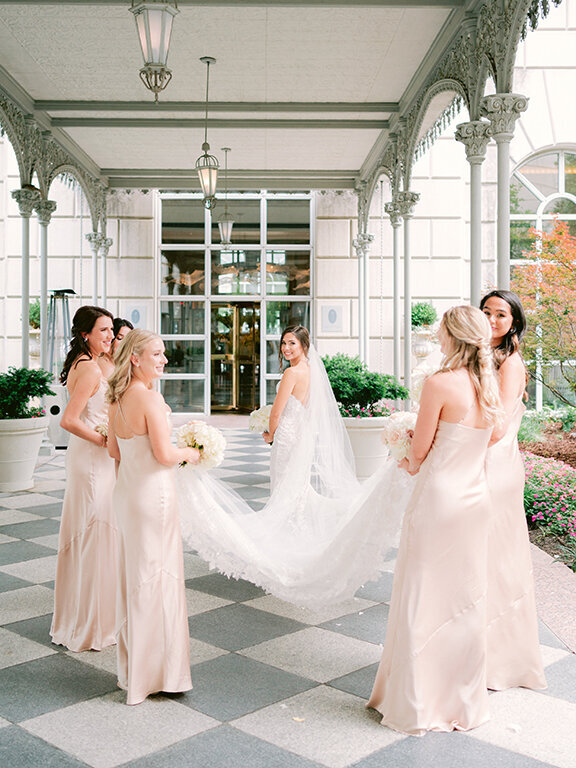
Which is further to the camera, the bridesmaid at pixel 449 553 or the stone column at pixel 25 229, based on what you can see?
the stone column at pixel 25 229

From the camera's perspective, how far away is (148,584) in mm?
3682

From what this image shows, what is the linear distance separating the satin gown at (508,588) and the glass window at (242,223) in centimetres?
1575

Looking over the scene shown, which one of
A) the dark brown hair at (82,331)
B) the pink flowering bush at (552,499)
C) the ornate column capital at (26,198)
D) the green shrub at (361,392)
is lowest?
the pink flowering bush at (552,499)

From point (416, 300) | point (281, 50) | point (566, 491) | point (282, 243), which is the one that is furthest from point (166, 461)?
point (282, 243)

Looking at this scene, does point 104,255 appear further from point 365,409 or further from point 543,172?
point 543,172

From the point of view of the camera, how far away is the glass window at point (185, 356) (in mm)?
18984

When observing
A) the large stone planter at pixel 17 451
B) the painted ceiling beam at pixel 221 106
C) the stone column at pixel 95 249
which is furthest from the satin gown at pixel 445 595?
the stone column at pixel 95 249

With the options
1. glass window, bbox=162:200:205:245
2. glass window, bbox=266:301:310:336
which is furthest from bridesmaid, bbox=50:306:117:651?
glass window, bbox=162:200:205:245

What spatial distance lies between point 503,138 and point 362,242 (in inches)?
377

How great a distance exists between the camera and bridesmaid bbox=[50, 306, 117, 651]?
438 centimetres

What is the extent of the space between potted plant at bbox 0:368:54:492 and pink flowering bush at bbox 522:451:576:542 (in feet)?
19.1

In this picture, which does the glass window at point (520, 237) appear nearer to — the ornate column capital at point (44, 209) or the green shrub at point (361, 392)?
the green shrub at point (361, 392)

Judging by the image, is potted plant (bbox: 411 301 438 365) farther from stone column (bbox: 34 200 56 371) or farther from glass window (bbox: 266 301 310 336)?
stone column (bbox: 34 200 56 371)

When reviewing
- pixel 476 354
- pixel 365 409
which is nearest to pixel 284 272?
pixel 365 409
